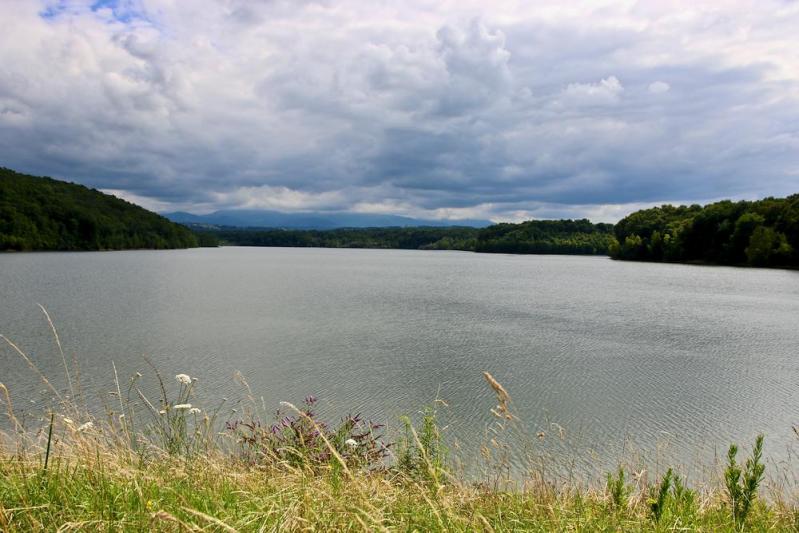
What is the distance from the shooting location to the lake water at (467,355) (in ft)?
40.4

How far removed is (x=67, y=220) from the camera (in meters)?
126

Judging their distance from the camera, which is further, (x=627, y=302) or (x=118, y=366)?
(x=627, y=302)

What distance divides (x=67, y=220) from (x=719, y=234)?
14523 centimetres

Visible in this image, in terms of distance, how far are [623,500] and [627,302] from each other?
37.1 m

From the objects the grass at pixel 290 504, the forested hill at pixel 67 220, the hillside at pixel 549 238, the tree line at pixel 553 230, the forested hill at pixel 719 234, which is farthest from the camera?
the hillside at pixel 549 238

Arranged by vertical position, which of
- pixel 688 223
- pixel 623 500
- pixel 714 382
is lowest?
pixel 714 382

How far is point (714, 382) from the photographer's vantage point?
16.4 meters

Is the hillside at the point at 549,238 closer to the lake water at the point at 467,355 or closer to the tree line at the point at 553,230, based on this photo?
the tree line at the point at 553,230

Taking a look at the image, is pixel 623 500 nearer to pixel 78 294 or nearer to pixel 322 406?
pixel 322 406

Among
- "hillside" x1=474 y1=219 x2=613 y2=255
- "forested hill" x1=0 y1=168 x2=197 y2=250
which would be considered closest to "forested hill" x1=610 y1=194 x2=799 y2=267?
"hillside" x1=474 y1=219 x2=613 y2=255

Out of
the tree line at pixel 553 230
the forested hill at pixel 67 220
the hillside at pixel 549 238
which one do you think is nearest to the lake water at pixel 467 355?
the tree line at pixel 553 230

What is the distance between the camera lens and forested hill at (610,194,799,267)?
8238 centimetres

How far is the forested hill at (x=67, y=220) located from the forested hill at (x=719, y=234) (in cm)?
13046

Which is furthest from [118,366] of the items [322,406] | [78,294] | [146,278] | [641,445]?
[146,278]
